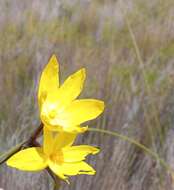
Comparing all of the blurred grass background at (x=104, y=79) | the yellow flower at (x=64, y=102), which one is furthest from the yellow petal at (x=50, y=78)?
the blurred grass background at (x=104, y=79)

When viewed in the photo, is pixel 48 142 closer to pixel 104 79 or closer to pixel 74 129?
pixel 74 129

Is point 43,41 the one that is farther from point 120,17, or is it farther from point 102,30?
point 120,17

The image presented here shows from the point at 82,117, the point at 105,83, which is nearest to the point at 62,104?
the point at 82,117

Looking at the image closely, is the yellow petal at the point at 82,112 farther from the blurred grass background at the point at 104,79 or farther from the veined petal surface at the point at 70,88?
the blurred grass background at the point at 104,79

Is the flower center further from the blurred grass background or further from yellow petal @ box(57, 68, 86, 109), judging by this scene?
the blurred grass background

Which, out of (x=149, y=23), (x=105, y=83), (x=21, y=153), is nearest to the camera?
(x=21, y=153)

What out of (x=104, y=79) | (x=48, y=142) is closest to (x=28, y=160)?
(x=48, y=142)
